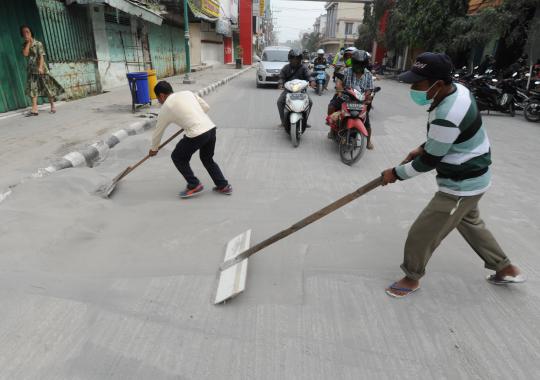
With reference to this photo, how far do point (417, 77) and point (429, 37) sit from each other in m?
18.4

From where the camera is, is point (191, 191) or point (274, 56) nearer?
point (191, 191)

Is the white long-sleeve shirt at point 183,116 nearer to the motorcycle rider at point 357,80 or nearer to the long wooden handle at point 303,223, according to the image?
the long wooden handle at point 303,223

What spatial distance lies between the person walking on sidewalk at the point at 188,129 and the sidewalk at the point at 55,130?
197 centimetres

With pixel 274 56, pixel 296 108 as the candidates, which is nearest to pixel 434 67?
pixel 296 108

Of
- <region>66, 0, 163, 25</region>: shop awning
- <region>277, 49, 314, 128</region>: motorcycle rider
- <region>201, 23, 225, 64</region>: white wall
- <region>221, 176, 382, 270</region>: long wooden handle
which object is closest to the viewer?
<region>221, 176, 382, 270</region>: long wooden handle

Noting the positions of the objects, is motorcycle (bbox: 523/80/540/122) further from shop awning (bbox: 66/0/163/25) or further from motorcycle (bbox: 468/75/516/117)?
shop awning (bbox: 66/0/163/25)

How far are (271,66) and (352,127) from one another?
432 inches

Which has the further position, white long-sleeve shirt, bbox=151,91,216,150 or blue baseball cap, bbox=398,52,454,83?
white long-sleeve shirt, bbox=151,91,216,150

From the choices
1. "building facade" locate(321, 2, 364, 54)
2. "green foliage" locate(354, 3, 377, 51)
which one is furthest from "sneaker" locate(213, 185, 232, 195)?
"building facade" locate(321, 2, 364, 54)

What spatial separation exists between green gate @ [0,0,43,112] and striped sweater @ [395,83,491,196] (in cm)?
849

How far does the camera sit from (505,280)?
256cm

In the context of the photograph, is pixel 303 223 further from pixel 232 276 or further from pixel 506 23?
pixel 506 23

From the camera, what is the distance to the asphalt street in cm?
195

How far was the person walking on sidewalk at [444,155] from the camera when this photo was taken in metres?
2.02
